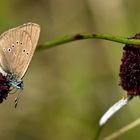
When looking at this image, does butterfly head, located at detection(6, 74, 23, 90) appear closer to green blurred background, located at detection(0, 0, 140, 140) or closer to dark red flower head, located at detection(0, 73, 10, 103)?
dark red flower head, located at detection(0, 73, 10, 103)

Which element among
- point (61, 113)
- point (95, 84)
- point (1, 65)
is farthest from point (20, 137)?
point (1, 65)

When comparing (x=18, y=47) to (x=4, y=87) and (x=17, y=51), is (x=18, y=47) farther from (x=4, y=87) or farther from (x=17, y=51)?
(x=4, y=87)

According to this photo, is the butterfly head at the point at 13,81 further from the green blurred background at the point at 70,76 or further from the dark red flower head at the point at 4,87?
the green blurred background at the point at 70,76

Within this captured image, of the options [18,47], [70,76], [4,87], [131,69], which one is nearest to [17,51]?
[18,47]

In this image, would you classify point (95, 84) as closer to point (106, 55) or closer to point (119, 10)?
point (106, 55)

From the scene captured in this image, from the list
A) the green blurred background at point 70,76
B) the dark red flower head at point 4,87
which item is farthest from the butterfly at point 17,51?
the green blurred background at point 70,76
